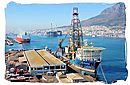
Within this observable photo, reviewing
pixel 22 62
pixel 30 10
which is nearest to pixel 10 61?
pixel 22 62

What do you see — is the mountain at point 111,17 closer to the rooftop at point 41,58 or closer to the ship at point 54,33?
the ship at point 54,33

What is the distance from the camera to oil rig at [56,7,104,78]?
206cm

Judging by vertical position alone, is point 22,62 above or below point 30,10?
below

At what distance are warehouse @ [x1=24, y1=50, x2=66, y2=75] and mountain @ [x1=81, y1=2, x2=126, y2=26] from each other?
30 cm

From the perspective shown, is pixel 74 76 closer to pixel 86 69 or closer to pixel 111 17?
pixel 86 69

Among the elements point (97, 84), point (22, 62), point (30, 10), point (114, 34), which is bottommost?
point (97, 84)

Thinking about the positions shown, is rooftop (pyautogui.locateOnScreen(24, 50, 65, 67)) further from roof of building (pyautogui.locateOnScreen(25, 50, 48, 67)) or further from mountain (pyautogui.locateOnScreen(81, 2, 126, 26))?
mountain (pyautogui.locateOnScreen(81, 2, 126, 26))

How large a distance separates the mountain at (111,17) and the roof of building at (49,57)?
0.28 metres

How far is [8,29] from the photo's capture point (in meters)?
2.07

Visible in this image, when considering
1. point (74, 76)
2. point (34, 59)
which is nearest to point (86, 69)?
point (74, 76)

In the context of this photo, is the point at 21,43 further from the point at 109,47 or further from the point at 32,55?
the point at 109,47

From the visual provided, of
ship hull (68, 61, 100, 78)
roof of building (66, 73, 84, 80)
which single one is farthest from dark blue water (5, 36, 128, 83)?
roof of building (66, 73, 84, 80)

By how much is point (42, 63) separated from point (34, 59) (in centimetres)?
6

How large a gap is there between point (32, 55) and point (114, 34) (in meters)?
0.55
